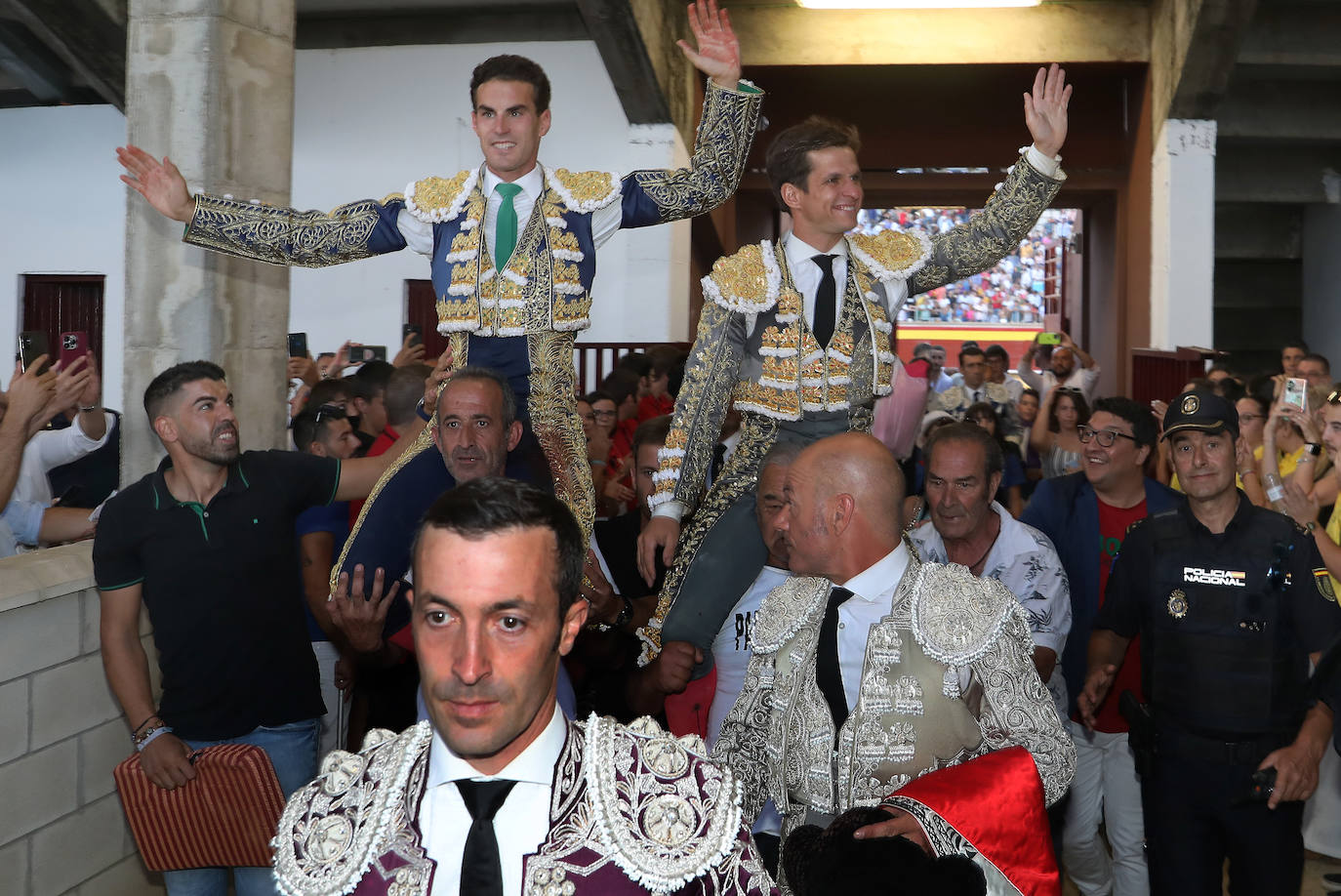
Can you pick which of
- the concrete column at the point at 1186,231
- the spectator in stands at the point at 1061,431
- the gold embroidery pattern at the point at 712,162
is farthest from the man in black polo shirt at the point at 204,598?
the concrete column at the point at 1186,231

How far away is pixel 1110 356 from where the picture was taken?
13625 millimetres

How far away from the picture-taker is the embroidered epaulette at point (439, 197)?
3.72 m

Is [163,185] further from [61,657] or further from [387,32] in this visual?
[387,32]

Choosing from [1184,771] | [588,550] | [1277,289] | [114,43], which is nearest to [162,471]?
[588,550]

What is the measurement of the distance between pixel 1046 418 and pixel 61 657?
594cm

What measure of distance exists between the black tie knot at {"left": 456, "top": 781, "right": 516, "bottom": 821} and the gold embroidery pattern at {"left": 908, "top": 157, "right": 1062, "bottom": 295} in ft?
7.69

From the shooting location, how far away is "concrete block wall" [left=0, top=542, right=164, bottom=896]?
12.0 ft

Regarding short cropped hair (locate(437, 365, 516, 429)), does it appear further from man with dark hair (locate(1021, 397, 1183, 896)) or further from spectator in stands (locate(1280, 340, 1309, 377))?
spectator in stands (locate(1280, 340, 1309, 377))

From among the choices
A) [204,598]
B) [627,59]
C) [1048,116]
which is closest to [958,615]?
[1048,116]

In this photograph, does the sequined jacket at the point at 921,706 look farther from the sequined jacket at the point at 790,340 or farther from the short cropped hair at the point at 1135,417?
the short cropped hair at the point at 1135,417

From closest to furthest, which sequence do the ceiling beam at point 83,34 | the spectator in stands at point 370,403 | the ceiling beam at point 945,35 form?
the spectator in stands at point 370,403, the ceiling beam at point 83,34, the ceiling beam at point 945,35

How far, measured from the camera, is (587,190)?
3.73 meters

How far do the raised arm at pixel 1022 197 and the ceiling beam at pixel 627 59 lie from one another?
6352mm

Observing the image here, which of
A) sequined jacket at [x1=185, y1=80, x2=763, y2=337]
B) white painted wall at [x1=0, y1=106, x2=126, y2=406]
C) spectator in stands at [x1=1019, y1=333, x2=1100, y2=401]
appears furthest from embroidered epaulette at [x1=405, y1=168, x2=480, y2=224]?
white painted wall at [x1=0, y1=106, x2=126, y2=406]
